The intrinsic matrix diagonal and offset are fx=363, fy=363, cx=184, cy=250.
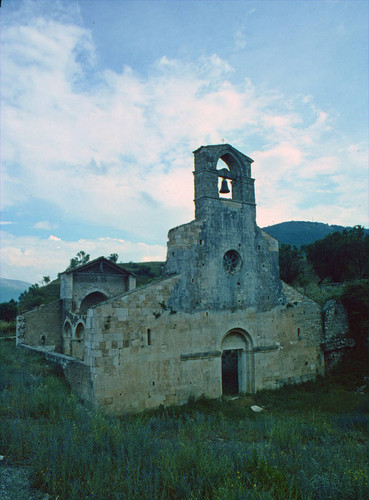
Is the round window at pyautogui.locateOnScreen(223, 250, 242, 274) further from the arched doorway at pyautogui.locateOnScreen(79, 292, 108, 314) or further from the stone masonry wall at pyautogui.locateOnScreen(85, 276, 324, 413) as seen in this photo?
the arched doorway at pyautogui.locateOnScreen(79, 292, 108, 314)

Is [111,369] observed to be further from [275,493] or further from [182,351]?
[275,493]

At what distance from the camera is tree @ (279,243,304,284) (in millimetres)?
28469

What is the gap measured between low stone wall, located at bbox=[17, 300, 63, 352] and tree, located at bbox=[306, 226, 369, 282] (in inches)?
841

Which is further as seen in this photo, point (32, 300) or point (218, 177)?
point (32, 300)

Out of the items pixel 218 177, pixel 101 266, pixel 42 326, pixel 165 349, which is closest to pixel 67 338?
pixel 42 326

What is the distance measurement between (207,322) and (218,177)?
5.50 metres

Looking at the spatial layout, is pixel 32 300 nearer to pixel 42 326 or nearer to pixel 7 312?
pixel 7 312

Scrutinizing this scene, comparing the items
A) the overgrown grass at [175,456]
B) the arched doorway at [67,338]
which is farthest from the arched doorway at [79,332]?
the overgrown grass at [175,456]

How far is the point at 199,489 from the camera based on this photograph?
4.89 m

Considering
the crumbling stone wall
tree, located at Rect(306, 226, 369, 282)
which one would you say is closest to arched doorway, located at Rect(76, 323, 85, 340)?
the crumbling stone wall

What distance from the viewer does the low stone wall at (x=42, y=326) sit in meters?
20.8

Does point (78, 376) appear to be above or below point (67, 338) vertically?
below

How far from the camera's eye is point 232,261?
1414cm

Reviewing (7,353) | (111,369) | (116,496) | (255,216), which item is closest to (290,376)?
(255,216)
